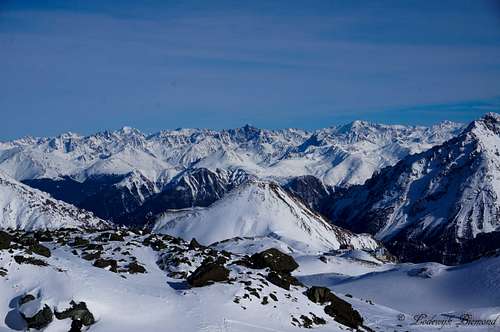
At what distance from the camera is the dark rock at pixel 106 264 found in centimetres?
5034

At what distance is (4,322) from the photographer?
1501 inches

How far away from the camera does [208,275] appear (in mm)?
48562

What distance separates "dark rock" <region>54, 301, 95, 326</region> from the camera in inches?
1501

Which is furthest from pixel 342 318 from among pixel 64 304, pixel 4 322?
pixel 4 322

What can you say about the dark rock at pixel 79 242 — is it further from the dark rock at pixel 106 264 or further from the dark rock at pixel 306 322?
the dark rock at pixel 306 322

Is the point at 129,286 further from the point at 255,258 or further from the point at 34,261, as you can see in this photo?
the point at 255,258

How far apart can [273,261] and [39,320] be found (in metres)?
26.7

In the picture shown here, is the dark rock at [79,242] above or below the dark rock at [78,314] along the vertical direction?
below

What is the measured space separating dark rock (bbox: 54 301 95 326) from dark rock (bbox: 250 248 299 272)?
72.0 feet

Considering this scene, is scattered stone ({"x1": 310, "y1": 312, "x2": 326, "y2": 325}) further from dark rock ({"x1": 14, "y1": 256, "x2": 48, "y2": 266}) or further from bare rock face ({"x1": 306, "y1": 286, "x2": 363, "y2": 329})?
dark rock ({"x1": 14, "y1": 256, "x2": 48, "y2": 266})

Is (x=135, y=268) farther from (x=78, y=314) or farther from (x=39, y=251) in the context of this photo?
(x=78, y=314)

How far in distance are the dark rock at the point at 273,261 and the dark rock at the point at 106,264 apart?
14218mm

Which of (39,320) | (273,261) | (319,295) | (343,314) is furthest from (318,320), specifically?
(39,320)

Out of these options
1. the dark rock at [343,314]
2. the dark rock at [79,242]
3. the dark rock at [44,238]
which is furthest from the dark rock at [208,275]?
the dark rock at [44,238]
